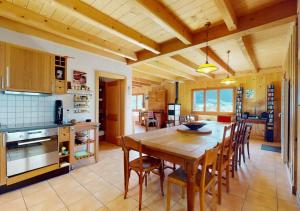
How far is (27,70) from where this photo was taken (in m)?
2.48

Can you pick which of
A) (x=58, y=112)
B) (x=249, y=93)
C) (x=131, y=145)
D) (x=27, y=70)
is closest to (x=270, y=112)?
(x=249, y=93)

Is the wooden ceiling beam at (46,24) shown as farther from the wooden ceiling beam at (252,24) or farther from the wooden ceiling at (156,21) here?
the wooden ceiling beam at (252,24)

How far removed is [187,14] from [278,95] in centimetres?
522

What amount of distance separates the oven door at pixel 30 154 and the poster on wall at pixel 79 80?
1.24 m

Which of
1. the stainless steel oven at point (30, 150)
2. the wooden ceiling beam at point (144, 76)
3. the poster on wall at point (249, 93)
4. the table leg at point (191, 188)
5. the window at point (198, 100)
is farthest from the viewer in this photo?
the window at point (198, 100)

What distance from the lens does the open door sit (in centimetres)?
465

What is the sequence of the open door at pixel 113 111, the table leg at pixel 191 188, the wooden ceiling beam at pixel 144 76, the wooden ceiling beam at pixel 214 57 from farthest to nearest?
the wooden ceiling beam at pixel 144 76 → the open door at pixel 113 111 → the wooden ceiling beam at pixel 214 57 → the table leg at pixel 191 188

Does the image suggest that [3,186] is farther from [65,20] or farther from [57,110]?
[65,20]

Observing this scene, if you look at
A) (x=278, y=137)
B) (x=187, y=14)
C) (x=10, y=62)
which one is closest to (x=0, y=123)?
(x=10, y=62)

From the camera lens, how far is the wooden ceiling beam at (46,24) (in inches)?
84.3

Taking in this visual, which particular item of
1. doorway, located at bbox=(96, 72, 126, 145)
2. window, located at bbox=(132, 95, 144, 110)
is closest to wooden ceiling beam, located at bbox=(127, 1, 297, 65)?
doorway, located at bbox=(96, 72, 126, 145)

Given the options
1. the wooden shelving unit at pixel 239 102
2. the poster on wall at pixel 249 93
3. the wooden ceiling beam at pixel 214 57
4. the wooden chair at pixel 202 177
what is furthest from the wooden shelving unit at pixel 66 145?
the poster on wall at pixel 249 93

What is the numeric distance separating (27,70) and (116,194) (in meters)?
2.40

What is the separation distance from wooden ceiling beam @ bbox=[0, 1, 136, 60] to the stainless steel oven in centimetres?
167
